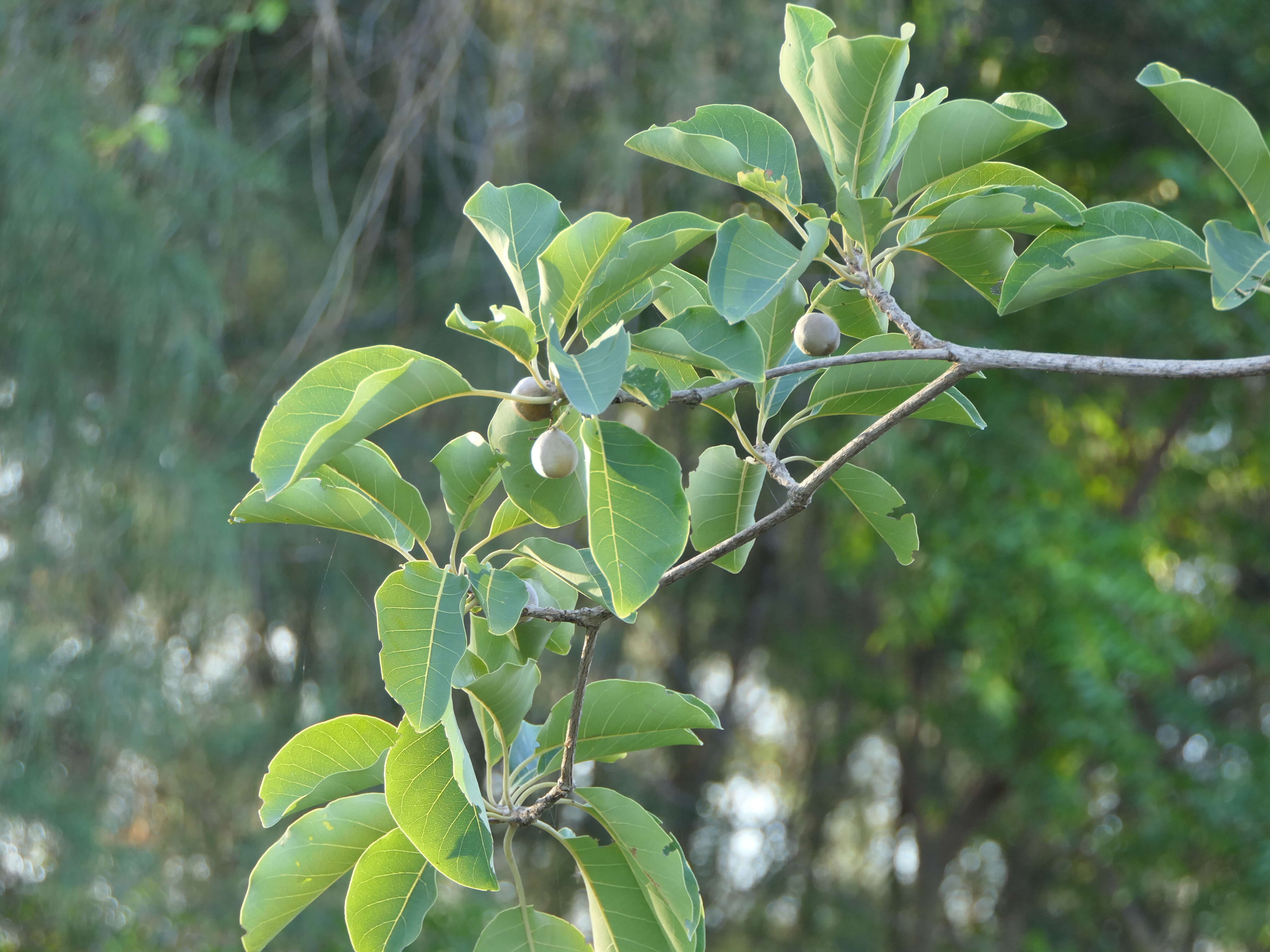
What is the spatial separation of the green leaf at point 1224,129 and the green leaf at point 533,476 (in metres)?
0.33

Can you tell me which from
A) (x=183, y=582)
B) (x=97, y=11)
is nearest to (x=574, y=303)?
(x=183, y=582)

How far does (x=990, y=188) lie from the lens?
1.91 feet

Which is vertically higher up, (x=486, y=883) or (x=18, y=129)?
(x=486, y=883)

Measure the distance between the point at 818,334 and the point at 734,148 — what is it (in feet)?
0.37

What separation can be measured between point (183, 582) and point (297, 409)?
2041 millimetres

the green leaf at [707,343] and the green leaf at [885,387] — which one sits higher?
the green leaf at [707,343]

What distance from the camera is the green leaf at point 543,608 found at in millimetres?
602

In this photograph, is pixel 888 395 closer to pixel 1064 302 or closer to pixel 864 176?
pixel 864 176

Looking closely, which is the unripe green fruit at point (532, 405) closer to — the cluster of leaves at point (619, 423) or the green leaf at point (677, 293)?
the cluster of leaves at point (619, 423)

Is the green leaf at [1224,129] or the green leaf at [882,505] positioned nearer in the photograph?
the green leaf at [1224,129]

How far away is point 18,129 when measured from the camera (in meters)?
2.24

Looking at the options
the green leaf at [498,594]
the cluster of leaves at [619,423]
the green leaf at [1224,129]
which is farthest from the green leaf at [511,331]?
the green leaf at [1224,129]

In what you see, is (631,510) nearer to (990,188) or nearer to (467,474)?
(467,474)

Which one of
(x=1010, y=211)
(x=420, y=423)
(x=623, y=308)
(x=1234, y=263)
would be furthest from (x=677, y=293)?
(x=420, y=423)
